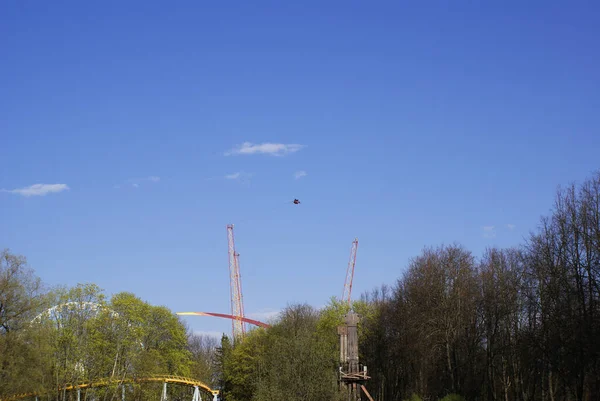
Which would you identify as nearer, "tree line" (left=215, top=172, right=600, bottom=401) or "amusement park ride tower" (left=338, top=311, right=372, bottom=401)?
"amusement park ride tower" (left=338, top=311, right=372, bottom=401)

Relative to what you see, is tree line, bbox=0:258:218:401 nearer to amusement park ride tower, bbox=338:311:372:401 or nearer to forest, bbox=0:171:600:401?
forest, bbox=0:171:600:401

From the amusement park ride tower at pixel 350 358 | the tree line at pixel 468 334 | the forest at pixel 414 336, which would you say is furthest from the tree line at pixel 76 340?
the amusement park ride tower at pixel 350 358

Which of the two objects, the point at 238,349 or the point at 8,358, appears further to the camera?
the point at 238,349

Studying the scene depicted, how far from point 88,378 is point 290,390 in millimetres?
30606

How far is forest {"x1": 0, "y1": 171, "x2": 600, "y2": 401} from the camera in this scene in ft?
148

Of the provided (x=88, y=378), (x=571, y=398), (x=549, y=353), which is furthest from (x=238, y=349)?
(x=549, y=353)

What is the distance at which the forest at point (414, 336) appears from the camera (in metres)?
45.0

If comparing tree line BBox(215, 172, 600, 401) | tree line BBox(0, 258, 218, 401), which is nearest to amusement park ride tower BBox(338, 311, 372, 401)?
tree line BBox(215, 172, 600, 401)

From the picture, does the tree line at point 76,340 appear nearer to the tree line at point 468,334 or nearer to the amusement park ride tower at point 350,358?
the tree line at point 468,334

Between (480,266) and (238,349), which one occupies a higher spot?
(480,266)

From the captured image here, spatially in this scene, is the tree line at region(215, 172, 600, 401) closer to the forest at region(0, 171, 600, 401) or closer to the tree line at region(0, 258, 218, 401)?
the forest at region(0, 171, 600, 401)

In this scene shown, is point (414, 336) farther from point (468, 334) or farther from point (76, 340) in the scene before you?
point (76, 340)

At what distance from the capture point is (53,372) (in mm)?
58906

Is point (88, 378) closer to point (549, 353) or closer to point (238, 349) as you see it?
point (238, 349)
